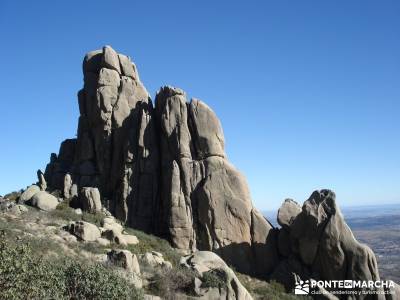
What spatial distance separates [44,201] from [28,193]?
3.69 meters

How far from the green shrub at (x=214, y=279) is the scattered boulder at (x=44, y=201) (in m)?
20.0

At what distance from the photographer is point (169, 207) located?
→ 4506cm

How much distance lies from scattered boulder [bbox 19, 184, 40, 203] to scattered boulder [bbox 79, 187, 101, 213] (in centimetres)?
499

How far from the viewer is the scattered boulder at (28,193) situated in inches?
1833

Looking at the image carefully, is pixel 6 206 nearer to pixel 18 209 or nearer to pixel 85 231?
pixel 18 209

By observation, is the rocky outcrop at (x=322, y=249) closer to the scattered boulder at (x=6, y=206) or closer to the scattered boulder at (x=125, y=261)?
the scattered boulder at (x=125, y=261)

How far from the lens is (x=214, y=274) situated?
3022 cm

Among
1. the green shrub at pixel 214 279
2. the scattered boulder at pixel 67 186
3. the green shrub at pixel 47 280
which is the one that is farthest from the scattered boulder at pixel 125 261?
the scattered boulder at pixel 67 186

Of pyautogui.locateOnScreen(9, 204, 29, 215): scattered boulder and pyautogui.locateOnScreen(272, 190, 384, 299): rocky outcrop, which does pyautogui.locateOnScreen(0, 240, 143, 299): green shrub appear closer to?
pyautogui.locateOnScreen(9, 204, 29, 215): scattered boulder

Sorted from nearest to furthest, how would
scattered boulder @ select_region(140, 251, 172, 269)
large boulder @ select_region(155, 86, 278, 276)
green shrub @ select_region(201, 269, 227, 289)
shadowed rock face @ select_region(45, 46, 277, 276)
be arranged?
green shrub @ select_region(201, 269, 227, 289)
scattered boulder @ select_region(140, 251, 172, 269)
large boulder @ select_region(155, 86, 278, 276)
shadowed rock face @ select_region(45, 46, 277, 276)

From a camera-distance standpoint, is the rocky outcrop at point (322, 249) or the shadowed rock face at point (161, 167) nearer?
the rocky outcrop at point (322, 249)

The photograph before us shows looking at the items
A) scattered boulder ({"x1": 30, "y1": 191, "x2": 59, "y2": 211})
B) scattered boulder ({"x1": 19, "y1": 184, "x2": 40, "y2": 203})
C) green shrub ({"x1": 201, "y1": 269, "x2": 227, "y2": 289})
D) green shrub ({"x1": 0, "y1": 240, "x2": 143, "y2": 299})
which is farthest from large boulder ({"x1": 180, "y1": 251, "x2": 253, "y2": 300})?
scattered boulder ({"x1": 19, "y1": 184, "x2": 40, "y2": 203})

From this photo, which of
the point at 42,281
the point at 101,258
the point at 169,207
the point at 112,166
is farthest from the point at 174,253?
the point at 42,281

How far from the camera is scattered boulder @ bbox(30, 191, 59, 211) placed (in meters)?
44.3
